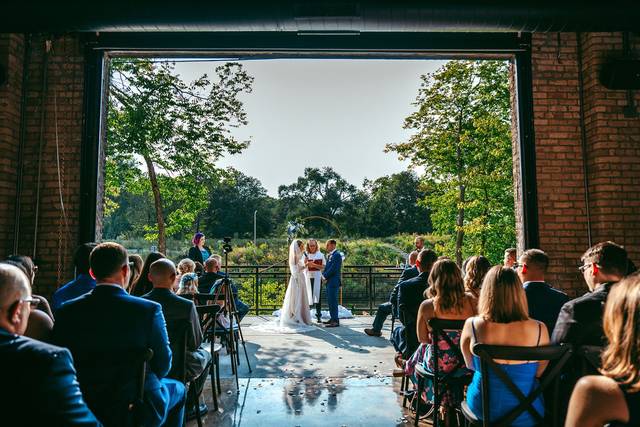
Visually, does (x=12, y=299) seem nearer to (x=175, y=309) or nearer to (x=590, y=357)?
(x=175, y=309)

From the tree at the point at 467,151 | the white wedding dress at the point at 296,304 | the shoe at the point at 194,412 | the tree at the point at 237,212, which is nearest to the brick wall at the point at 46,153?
the shoe at the point at 194,412

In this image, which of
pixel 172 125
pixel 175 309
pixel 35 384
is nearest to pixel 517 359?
pixel 35 384

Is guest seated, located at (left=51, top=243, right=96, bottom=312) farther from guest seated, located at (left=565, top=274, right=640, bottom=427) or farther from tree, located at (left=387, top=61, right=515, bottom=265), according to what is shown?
tree, located at (left=387, top=61, right=515, bottom=265)

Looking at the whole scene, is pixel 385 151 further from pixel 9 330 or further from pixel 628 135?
pixel 9 330

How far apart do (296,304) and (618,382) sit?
320 inches

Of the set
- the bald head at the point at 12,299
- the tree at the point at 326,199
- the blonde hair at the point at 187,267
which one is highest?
the tree at the point at 326,199

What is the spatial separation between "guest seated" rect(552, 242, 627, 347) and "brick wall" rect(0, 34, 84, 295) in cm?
504

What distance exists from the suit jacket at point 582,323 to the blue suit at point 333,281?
6502 millimetres

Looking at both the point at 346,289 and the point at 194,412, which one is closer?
the point at 194,412

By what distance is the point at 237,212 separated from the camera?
39.4 m

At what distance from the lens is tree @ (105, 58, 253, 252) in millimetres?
9992

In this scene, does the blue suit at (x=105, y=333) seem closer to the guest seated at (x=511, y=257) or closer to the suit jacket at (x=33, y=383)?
the suit jacket at (x=33, y=383)

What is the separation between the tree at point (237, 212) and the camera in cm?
3816

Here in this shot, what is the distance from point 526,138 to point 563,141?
0.43 m
